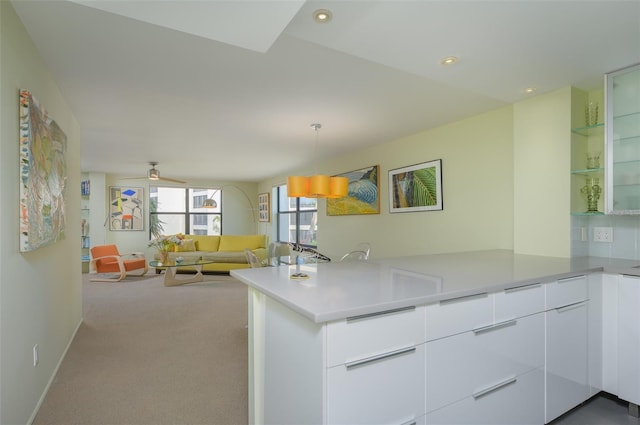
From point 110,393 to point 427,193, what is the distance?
11.6 ft

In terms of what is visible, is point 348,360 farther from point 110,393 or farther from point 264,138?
point 264,138

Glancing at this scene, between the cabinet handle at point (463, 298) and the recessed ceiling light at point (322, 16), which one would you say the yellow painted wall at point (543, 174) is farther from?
the recessed ceiling light at point (322, 16)

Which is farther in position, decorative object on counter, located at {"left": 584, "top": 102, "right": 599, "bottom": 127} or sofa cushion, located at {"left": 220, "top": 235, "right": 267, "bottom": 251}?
sofa cushion, located at {"left": 220, "top": 235, "right": 267, "bottom": 251}

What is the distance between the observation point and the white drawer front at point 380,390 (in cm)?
115

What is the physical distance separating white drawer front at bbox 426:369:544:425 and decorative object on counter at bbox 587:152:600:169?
1.77 m

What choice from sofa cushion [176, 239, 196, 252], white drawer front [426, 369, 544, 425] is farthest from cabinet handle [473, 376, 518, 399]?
sofa cushion [176, 239, 196, 252]

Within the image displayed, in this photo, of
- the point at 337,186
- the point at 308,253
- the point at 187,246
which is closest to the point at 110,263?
the point at 187,246

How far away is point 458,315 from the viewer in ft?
4.74

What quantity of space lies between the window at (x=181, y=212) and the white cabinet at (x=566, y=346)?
313 inches

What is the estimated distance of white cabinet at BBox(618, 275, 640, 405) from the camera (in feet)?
6.39

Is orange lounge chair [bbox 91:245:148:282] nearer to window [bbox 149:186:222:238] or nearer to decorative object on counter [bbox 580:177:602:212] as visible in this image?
window [bbox 149:186:222:238]

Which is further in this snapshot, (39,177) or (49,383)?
(49,383)

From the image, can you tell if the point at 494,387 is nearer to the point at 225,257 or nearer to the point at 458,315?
the point at 458,315

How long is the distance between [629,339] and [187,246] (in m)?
7.11
